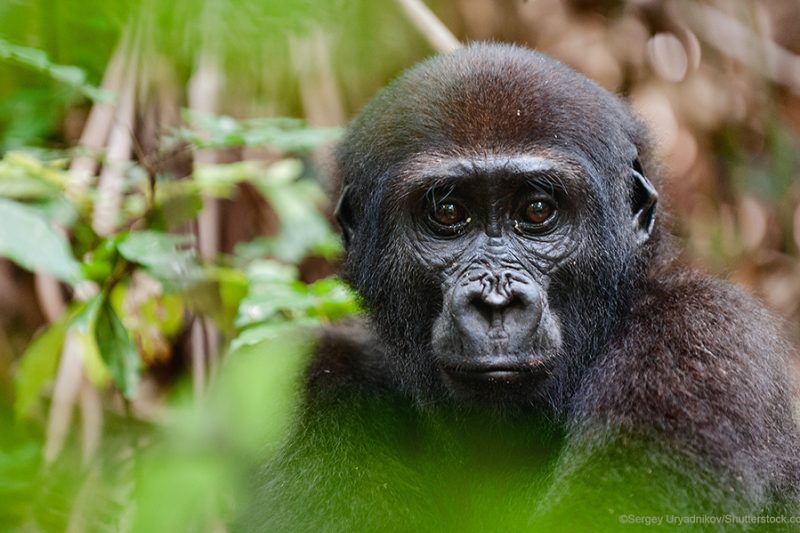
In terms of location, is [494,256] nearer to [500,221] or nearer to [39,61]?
[500,221]

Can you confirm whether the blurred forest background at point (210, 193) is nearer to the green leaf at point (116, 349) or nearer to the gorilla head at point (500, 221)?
the green leaf at point (116, 349)

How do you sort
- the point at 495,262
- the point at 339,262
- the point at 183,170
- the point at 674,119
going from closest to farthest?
the point at 495,262
the point at 339,262
the point at 183,170
the point at 674,119

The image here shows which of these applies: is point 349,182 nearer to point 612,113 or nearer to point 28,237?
point 612,113

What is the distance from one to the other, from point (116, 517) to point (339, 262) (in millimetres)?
1334

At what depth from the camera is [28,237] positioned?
98.7 inches

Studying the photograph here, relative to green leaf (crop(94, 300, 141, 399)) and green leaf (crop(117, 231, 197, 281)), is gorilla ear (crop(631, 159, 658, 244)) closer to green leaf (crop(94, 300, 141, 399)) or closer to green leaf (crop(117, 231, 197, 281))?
green leaf (crop(117, 231, 197, 281))

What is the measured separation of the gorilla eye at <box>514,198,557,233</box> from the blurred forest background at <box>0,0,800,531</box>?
0.81 meters

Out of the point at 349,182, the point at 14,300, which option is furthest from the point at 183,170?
the point at 349,182

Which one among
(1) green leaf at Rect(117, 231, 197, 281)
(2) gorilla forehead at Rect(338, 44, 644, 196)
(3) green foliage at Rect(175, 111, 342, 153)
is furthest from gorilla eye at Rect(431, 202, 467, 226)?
(1) green leaf at Rect(117, 231, 197, 281)

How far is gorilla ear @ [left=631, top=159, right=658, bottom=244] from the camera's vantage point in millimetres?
3523

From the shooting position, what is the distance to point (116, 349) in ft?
11.7

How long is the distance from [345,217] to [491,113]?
30.9 inches

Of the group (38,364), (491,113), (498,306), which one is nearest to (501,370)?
(498,306)

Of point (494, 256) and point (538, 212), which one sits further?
point (538, 212)
